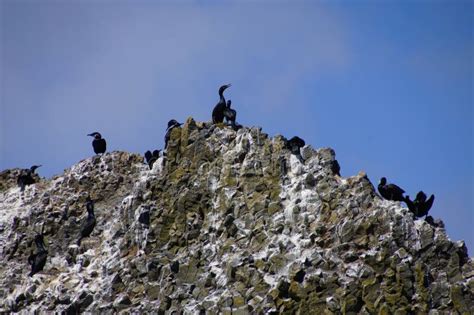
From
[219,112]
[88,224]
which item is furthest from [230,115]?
[88,224]

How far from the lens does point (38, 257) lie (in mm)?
93875

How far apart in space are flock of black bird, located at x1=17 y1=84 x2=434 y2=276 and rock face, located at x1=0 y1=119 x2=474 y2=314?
0.44 m

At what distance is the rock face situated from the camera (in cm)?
8350

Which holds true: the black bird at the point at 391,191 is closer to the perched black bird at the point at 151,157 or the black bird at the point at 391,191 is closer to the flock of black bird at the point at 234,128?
the flock of black bird at the point at 234,128

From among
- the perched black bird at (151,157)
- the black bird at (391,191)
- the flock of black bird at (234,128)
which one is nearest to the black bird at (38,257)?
the flock of black bird at (234,128)

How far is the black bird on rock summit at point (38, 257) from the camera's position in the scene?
3679 inches

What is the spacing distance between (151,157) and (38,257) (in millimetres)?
8394

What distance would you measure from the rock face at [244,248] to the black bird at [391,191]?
6.92ft

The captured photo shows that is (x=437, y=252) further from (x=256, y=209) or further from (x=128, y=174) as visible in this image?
(x=128, y=174)

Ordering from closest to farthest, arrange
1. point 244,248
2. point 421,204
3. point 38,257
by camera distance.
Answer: point 244,248, point 421,204, point 38,257

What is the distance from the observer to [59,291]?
8938cm

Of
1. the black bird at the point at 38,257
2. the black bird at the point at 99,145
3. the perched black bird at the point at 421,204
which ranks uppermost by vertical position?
the black bird at the point at 99,145

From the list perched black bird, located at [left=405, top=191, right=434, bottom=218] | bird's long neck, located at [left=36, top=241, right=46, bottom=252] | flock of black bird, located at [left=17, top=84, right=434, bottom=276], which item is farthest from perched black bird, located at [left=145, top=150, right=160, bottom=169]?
perched black bird, located at [left=405, top=191, right=434, bottom=218]

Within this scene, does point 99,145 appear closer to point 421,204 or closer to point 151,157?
point 151,157
